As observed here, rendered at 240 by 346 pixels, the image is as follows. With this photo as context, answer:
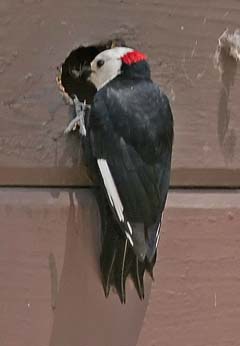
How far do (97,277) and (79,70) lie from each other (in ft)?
0.74

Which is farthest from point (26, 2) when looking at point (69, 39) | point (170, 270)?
point (170, 270)

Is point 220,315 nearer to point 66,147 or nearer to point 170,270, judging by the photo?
point 170,270

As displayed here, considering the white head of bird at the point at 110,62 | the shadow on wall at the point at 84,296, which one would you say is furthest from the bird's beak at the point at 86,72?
the shadow on wall at the point at 84,296

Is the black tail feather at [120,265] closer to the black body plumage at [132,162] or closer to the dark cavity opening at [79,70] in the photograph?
the black body plumage at [132,162]

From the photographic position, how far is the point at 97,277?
51.9 inches

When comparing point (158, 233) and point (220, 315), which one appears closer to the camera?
point (158, 233)

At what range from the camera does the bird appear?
4.08 feet

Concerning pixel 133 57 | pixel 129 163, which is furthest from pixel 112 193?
pixel 133 57

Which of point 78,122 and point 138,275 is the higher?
point 78,122

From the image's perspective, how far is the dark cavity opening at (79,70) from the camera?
134 centimetres

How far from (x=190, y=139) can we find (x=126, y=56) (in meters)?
0.12

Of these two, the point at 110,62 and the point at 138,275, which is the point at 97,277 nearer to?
the point at 138,275

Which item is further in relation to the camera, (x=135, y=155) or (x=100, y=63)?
(x=100, y=63)

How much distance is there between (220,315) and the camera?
1.38m
